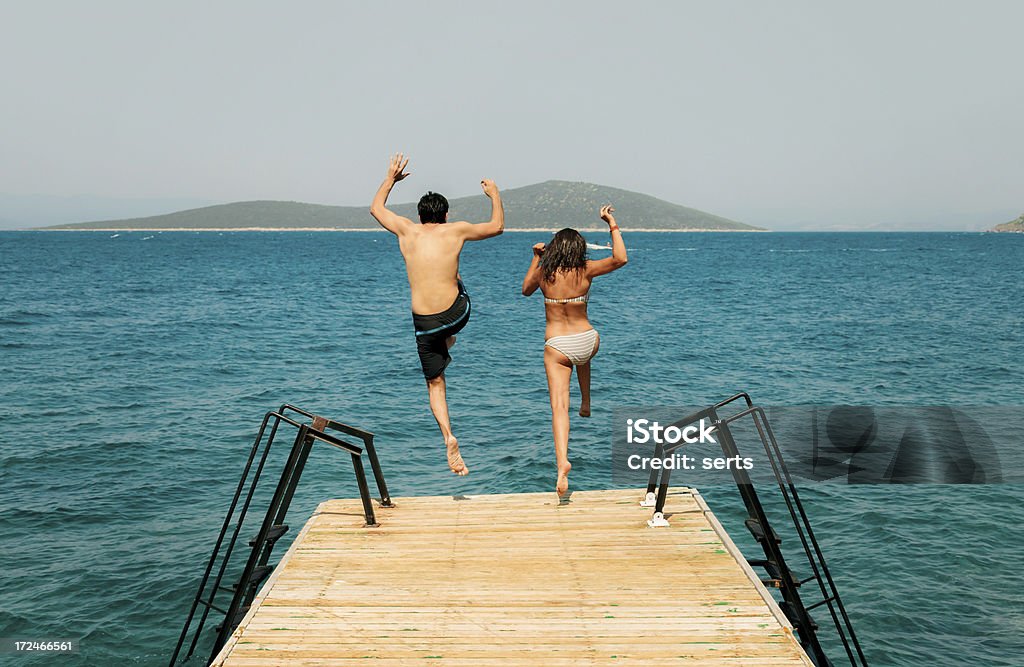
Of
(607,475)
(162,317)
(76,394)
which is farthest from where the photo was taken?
(162,317)

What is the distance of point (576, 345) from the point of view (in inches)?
303

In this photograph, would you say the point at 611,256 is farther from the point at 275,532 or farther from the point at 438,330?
the point at 275,532

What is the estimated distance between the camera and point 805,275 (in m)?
92.1

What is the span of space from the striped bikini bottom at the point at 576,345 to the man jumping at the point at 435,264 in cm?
94

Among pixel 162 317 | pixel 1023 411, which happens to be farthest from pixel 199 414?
pixel 162 317

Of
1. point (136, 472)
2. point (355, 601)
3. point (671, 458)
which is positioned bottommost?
point (136, 472)

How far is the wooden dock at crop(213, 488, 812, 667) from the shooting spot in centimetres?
526

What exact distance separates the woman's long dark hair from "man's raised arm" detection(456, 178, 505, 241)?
1.68ft

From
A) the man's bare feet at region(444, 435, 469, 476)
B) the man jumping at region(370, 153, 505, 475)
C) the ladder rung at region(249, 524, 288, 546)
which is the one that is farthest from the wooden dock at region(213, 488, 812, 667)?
the man jumping at region(370, 153, 505, 475)

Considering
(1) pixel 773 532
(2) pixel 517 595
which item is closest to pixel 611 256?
(1) pixel 773 532

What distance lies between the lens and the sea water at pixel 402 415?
1202 cm

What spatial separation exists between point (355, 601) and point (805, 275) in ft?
306

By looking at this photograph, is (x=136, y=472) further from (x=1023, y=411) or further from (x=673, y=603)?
(x=1023, y=411)

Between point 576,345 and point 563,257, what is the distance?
2.80ft
